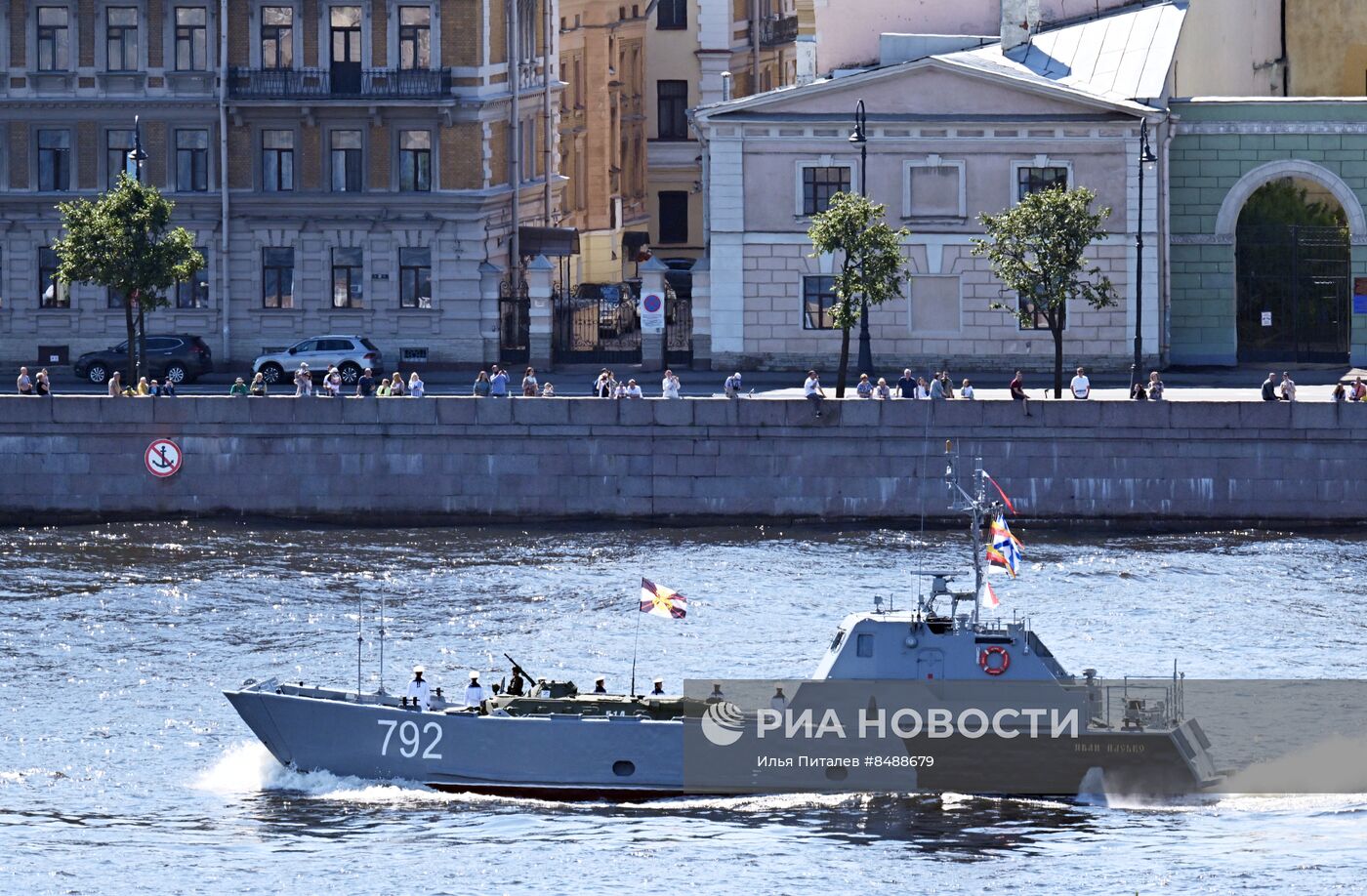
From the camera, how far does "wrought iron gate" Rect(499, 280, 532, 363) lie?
7556 centimetres

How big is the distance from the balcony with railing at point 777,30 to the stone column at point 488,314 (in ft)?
109

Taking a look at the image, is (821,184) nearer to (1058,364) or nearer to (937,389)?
(1058,364)

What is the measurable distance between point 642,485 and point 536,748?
69.4 ft

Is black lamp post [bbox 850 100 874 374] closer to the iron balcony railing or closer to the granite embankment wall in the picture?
the granite embankment wall

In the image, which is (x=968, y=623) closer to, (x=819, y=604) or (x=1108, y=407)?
(x=819, y=604)

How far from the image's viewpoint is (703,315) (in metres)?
72.8

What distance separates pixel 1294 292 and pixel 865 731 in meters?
34.2

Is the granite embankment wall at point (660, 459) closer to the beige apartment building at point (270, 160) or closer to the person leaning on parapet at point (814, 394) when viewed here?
the person leaning on parapet at point (814, 394)

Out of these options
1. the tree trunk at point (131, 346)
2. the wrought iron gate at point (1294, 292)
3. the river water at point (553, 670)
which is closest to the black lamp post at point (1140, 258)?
the wrought iron gate at point (1294, 292)

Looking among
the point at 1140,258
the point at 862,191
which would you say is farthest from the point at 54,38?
the point at 1140,258

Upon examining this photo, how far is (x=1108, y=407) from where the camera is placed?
60.8 meters

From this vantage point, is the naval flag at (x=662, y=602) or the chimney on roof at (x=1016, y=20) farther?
the chimney on roof at (x=1016, y=20)

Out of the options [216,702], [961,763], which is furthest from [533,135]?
[961,763]

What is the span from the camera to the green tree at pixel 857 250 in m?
65.9
